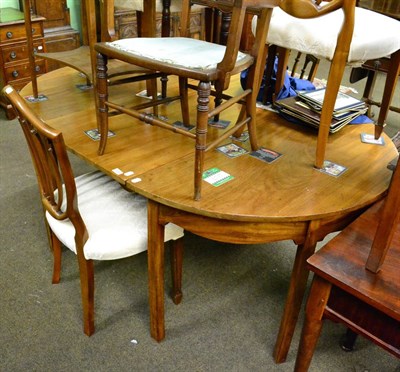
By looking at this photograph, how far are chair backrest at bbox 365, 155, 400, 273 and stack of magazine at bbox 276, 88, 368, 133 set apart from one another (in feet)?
2.47

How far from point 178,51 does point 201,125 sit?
331 mm

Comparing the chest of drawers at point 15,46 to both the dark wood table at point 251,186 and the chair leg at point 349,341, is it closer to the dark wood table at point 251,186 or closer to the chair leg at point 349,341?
the dark wood table at point 251,186

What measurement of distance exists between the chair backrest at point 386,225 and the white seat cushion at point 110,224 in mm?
607

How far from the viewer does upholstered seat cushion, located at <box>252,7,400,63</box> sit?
55.5 inches

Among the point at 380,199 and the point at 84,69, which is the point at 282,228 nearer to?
the point at 380,199

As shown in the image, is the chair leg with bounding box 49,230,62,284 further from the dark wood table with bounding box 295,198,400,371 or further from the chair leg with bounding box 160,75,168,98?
the dark wood table with bounding box 295,198,400,371

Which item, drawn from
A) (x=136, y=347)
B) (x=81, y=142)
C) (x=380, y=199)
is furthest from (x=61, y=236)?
(x=380, y=199)

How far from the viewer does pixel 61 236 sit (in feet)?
4.45

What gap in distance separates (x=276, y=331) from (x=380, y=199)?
588mm

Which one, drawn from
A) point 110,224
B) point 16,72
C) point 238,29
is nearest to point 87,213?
point 110,224

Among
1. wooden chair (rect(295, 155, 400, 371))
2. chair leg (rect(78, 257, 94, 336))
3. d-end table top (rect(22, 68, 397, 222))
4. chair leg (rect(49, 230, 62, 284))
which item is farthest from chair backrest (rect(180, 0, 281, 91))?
chair leg (rect(49, 230, 62, 284))

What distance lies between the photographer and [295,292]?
1.25 metres

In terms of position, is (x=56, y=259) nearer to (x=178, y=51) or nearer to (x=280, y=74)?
(x=178, y=51)

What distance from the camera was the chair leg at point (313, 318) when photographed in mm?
1042
